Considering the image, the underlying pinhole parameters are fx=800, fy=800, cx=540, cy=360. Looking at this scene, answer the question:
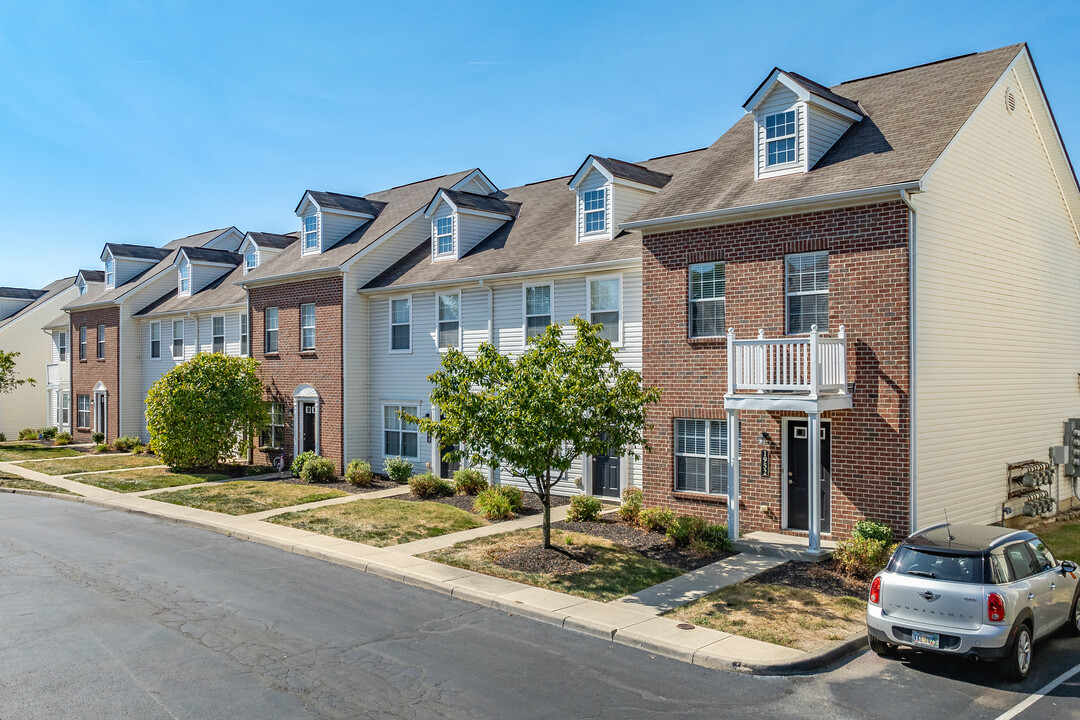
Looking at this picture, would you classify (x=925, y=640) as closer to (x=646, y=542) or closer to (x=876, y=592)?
(x=876, y=592)

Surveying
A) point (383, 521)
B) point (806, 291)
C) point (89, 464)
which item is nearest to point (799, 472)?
point (806, 291)

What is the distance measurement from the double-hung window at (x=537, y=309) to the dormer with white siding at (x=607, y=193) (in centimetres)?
179

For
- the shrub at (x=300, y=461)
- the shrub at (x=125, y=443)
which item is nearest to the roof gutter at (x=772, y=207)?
the shrub at (x=300, y=461)

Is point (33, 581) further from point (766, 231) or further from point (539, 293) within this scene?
point (766, 231)

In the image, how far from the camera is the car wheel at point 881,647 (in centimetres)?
1009

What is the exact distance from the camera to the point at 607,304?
20672mm

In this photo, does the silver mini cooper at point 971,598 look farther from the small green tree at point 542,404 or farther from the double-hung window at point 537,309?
the double-hung window at point 537,309

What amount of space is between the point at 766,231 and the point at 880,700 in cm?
1002

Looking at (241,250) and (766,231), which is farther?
(241,250)

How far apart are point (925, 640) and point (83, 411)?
45.0m

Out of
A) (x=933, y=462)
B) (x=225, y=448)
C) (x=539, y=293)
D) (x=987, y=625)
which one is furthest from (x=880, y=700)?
(x=225, y=448)

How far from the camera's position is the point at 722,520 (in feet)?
55.9

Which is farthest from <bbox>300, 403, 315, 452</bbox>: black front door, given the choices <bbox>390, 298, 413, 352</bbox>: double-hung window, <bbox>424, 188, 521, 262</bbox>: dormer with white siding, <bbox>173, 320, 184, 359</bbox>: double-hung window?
<bbox>173, 320, 184, 359</bbox>: double-hung window

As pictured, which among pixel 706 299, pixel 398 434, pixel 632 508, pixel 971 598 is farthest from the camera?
pixel 398 434
